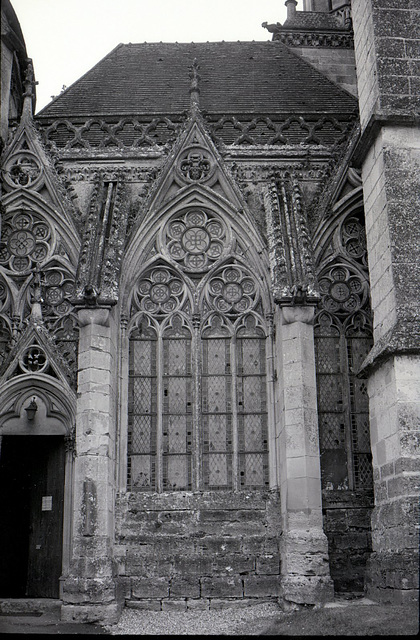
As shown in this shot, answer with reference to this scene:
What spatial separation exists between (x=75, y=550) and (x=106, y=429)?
1541 millimetres

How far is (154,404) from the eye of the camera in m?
11.7

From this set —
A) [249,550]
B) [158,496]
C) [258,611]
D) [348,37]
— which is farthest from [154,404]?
[348,37]

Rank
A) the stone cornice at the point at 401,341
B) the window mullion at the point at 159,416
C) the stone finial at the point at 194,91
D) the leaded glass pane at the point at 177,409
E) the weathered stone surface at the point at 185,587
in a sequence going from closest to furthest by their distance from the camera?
the stone cornice at the point at 401,341
the weathered stone surface at the point at 185,587
the window mullion at the point at 159,416
the leaded glass pane at the point at 177,409
the stone finial at the point at 194,91

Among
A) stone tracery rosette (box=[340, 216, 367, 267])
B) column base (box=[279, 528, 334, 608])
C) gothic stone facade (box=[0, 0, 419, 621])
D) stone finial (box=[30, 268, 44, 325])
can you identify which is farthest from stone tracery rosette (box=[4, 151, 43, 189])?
column base (box=[279, 528, 334, 608])

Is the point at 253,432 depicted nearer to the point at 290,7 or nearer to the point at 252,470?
the point at 252,470

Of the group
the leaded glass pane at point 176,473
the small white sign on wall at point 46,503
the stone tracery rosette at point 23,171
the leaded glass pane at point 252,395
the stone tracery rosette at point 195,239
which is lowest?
the small white sign on wall at point 46,503

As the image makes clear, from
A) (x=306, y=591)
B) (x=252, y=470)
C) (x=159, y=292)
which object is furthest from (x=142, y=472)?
(x=306, y=591)

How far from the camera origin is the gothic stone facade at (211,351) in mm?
10023

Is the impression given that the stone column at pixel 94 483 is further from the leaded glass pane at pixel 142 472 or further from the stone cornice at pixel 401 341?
the stone cornice at pixel 401 341

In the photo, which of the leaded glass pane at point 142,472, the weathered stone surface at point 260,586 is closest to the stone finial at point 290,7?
the leaded glass pane at point 142,472

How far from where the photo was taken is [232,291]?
40.3 feet

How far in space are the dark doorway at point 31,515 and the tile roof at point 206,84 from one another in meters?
5.80

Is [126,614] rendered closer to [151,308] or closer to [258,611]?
[258,611]

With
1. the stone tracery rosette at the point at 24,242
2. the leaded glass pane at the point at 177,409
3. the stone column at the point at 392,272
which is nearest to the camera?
the stone column at the point at 392,272
